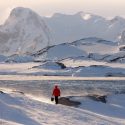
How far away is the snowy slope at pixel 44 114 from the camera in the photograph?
3506cm

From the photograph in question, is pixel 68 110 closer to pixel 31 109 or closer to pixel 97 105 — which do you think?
pixel 31 109

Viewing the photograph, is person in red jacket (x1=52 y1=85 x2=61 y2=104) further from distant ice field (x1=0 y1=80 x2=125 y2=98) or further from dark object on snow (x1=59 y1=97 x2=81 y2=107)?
distant ice field (x1=0 y1=80 x2=125 y2=98)

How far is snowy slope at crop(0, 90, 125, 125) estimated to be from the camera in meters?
35.1

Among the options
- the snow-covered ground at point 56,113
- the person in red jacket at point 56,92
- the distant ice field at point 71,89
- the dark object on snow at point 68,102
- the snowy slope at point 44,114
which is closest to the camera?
the snowy slope at point 44,114

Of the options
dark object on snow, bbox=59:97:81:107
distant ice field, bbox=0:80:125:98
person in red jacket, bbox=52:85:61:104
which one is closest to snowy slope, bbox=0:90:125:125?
dark object on snow, bbox=59:97:81:107

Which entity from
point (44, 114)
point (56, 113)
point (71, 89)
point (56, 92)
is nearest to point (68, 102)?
point (56, 92)

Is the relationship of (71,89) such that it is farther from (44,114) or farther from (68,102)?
(44,114)

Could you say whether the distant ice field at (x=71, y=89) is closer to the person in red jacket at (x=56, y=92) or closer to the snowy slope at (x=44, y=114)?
the person in red jacket at (x=56, y=92)

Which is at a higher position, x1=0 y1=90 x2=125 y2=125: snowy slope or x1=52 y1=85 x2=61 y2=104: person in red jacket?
x1=52 y1=85 x2=61 y2=104: person in red jacket

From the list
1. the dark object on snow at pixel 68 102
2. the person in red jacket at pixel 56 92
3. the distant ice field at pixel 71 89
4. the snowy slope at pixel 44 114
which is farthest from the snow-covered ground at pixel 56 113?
the distant ice field at pixel 71 89

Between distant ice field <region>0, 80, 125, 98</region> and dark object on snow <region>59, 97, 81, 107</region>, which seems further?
distant ice field <region>0, 80, 125, 98</region>

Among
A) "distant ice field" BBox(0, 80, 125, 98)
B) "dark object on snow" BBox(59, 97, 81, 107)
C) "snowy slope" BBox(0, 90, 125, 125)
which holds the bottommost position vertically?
"snowy slope" BBox(0, 90, 125, 125)

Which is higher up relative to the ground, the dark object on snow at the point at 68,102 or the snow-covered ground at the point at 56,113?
the dark object on snow at the point at 68,102

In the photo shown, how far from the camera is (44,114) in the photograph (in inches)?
1483
